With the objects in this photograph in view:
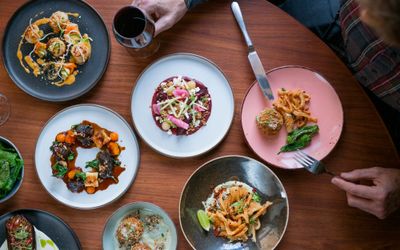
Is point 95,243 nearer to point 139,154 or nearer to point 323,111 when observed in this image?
point 139,154

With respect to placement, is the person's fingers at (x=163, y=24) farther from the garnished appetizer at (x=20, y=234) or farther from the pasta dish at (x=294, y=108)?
the garnished appetizer at (x=20, y=234)

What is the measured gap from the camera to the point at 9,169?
6.30 feet

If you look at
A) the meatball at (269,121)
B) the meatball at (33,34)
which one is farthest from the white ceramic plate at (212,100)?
the meatball at (33,34)

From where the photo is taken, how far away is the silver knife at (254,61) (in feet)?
6.35

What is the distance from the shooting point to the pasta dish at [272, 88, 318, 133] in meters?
1.93

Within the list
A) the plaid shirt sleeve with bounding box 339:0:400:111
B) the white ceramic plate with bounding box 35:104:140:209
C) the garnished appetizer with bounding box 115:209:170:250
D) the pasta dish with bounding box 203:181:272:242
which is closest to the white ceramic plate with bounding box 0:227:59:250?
the white ceramic plate with bounding box 35:104:140:209

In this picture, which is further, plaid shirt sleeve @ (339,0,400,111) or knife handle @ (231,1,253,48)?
knife handle @ (231,1,253,48)

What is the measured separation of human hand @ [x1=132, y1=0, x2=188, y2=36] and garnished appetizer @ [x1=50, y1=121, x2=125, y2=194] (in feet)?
1.59

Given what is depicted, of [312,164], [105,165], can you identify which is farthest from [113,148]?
[312,164]

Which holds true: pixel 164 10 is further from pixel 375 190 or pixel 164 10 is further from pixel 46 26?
pixel 375 190

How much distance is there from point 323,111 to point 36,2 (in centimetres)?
129

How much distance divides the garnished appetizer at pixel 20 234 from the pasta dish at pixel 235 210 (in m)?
0.70

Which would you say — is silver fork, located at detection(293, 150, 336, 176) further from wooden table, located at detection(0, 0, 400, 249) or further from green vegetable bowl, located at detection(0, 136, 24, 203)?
green vegetable bowl, located at detection(0, 136, 24, 203)

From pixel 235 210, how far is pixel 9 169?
92 centimetres
